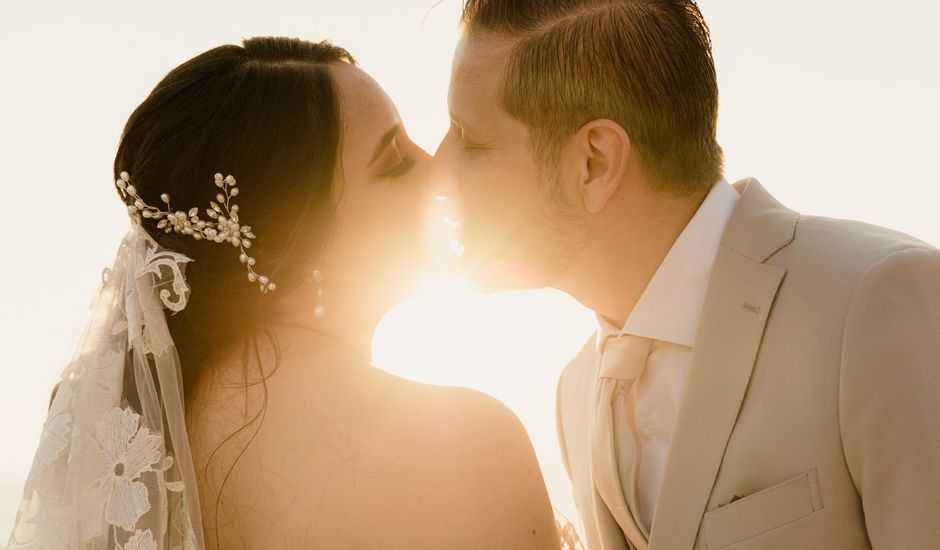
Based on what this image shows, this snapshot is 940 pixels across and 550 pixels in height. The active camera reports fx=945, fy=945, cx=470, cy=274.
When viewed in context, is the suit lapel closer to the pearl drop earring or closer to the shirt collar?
the shirt collar

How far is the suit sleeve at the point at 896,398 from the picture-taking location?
255cm

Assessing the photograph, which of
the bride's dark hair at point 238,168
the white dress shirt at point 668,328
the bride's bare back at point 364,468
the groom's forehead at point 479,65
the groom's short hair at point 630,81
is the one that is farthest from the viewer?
the groom's forehead at point 479,65

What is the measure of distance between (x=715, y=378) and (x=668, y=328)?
38cm

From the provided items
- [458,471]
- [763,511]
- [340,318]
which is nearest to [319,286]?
[340,318]

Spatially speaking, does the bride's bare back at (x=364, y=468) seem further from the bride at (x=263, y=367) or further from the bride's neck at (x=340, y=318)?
the bride's neck at (x=340, y=318)

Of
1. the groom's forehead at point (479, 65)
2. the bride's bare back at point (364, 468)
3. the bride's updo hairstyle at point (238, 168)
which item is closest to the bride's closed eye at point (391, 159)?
the bride's updo hairstyle at point (238, 168)

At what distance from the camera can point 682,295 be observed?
3.27 m

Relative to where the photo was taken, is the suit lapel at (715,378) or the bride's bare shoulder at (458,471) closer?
the bride's bare shoulder at (458,471)

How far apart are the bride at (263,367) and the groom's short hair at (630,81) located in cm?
57

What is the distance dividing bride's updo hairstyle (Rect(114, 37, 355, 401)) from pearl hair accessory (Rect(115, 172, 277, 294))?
0.09 feet

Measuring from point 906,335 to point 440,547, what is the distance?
1397 millimetres

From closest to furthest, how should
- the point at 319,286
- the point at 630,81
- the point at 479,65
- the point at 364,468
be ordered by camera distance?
the point at 364,468 < the point at 319,286 < the point at 630,81 < the point at 479,65

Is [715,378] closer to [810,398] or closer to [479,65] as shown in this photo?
[810,398]

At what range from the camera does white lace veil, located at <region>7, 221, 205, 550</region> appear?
2695 millimetres
